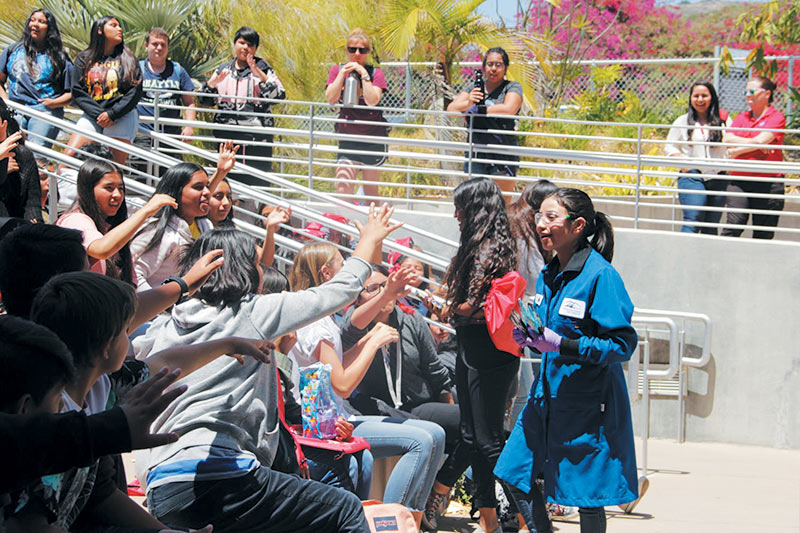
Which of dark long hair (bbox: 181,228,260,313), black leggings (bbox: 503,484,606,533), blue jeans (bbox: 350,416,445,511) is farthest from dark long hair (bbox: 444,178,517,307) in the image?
dark long hair (bbox: 181,228,260,313)

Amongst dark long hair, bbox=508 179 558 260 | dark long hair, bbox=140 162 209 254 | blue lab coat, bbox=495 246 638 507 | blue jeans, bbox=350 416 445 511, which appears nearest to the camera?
blue lab coat, bbox=495 246 638 507

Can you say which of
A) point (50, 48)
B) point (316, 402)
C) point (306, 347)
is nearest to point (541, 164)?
point (50, 48)

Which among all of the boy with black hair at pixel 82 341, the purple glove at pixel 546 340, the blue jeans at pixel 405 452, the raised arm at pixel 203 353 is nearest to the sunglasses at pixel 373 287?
the blue jeans at pixel 405 452

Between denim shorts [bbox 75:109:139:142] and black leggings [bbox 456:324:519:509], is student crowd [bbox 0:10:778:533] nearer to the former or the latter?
black leggings [bbox 456:324:519:509]

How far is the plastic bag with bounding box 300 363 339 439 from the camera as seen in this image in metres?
5.13

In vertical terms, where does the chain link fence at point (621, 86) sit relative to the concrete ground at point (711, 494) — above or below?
above

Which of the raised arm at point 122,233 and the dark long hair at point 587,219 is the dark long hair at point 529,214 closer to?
the dark long hair at point 587,219

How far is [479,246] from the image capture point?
5.76 metres

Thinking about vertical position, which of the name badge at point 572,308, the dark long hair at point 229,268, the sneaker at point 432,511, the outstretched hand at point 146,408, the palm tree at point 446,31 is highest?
the palm tree at point 446,31

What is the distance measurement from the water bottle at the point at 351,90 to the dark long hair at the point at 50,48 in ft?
9.03

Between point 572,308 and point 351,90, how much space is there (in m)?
6.05

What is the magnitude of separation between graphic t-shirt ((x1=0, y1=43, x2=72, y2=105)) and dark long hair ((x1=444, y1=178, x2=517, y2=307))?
4.78 metres

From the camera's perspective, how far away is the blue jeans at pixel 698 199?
10.3m

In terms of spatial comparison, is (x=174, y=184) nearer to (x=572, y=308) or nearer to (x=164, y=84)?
(x=572, y=308)
